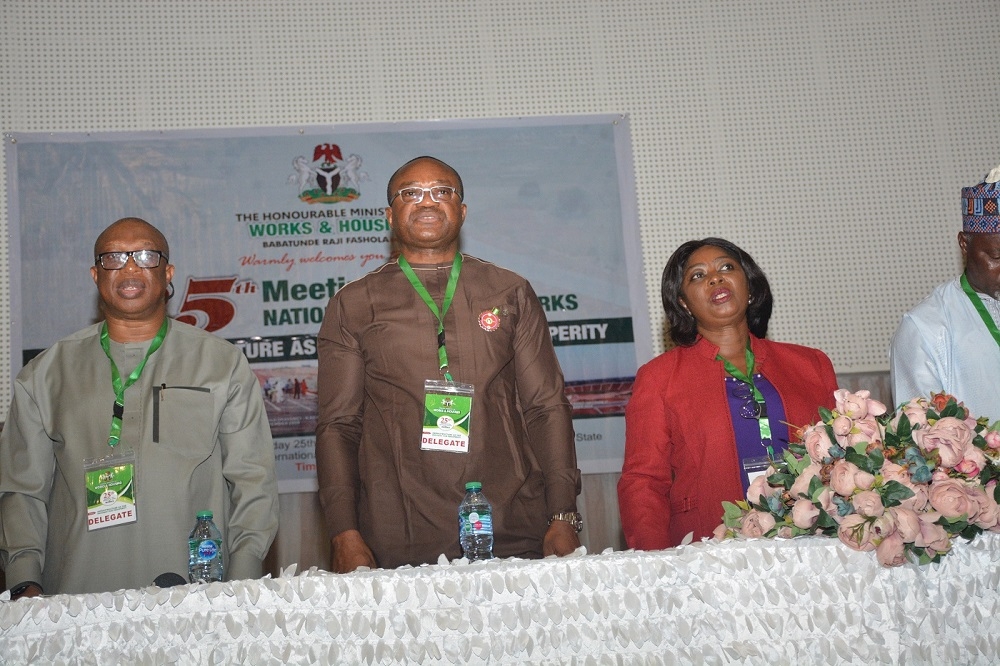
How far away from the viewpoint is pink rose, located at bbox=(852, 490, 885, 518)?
1998 mm

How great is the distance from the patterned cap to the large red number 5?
3.29 meters

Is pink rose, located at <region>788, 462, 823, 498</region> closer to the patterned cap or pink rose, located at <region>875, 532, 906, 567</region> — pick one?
pink rose, located at <region>875, 532, 906, 567</region>

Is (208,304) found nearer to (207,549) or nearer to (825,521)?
(207,549)

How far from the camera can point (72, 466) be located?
2.93m

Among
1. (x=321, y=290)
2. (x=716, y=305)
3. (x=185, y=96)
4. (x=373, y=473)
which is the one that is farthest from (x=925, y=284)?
(x=185, y=96)

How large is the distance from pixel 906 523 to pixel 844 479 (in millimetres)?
142

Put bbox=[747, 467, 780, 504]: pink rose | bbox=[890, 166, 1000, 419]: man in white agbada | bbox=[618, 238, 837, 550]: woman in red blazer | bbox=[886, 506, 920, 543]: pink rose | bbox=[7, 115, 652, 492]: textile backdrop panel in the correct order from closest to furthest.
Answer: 1. bbox=[886, 506, 920, 543]: pink rose
2. bbox=[747, 467, 780, 504]: pink rose
3. bbox=[618, 238, 837, 550]: woman in red blazer
4. bbox=[890, 166, 1000, 419]: man in white agbada
5. bbox=[7, 115, 652, 492]: textile backdrop panel

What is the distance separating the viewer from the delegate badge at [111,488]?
9.50 feet

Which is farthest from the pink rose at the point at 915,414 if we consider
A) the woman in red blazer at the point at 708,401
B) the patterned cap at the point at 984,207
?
the patterned cap at the point at 984,207

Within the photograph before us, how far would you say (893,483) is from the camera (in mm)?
2029

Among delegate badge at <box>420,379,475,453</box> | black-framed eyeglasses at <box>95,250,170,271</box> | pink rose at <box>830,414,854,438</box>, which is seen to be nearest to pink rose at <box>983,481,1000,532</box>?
pink rose at <box>830,414,854,438</box>

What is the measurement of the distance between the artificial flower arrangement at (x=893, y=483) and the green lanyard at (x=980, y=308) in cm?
107

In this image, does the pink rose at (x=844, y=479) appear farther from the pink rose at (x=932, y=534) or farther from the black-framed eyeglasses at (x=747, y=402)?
the black-framed eyeglasses at (x=747, y=402)

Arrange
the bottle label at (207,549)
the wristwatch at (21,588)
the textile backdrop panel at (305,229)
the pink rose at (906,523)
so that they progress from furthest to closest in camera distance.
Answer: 1. the textile backdrop panel at (305,229)
2. the bottle label at (207,549)
3. the wristwatch at (21,588)
4. the pink rose at (906,523)
